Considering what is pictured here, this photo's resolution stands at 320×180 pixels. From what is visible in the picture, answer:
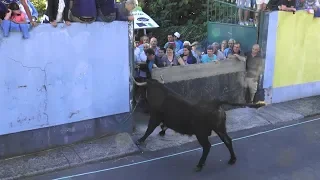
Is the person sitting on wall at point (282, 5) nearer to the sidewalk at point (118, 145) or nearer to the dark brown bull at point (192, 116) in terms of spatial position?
the sidewalk at point (118, 145)

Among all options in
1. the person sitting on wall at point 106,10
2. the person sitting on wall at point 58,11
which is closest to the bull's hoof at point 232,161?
the person sitting on wall at point 106,10

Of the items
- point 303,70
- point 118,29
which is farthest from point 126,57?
point 303,70

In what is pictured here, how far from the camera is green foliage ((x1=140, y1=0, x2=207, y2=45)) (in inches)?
699

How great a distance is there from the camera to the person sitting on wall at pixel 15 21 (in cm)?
598

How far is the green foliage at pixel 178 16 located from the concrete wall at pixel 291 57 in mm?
7330

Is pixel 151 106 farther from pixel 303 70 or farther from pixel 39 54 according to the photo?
pixel 303 70

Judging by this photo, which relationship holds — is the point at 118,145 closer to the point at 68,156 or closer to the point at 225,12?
the point at 68,156

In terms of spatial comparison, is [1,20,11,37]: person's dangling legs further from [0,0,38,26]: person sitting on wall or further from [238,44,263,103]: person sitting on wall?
[238,44,263,103]: person sitting on wall

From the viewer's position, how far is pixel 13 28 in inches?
239

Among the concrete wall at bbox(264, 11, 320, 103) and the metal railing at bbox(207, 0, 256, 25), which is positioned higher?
the metal railing at bbox(207, 0, 256, 25)

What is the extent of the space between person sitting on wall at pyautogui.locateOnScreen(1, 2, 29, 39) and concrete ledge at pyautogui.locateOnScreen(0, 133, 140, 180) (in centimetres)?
193

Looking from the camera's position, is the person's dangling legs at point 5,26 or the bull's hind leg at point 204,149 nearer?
the person's dangling legs at point 5,26

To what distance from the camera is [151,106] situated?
7090 mm

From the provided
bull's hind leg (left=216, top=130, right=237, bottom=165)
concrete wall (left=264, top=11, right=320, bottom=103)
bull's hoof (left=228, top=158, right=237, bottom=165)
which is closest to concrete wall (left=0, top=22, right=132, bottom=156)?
bull's hind leg (left=216, top=130, right=237, bottom=165)
